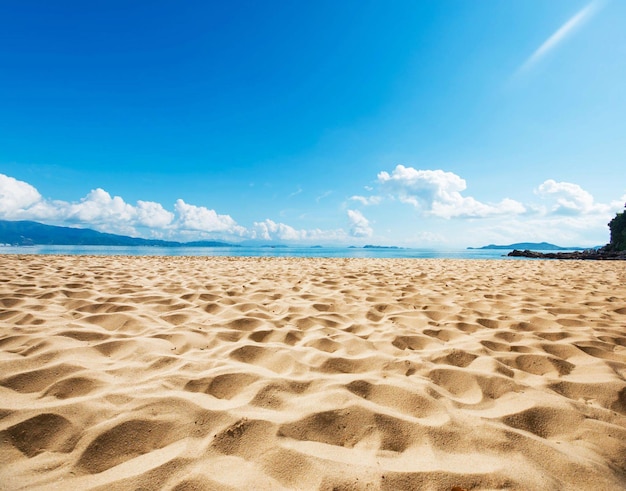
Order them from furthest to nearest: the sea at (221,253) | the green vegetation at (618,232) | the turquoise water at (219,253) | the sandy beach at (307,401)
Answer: the green vegetation at (618,232) < the turquoise water at (219,253) < the sea at (221,253) < the sandy beach at (307,401)

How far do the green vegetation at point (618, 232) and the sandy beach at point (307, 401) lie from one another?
164ft

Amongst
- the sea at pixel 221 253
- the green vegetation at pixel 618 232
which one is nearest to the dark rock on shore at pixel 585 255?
the sea at pixel 221 253

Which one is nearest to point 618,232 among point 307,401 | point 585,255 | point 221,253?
point 585,255

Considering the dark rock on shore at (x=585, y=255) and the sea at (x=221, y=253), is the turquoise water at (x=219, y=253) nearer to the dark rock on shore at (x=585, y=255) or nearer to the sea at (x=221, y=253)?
the sea at (x=221, y=253)

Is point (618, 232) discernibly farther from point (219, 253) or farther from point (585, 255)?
point (219, 253)

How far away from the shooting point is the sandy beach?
1.23m

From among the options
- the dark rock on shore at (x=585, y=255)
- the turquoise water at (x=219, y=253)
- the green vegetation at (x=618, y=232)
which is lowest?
the turquoise water at (x=219, y=253)

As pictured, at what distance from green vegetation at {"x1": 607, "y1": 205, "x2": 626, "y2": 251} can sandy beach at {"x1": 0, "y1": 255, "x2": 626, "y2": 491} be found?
49877mm

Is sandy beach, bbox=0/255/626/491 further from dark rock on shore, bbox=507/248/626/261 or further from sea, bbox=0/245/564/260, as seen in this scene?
dark rock on shore, bbox=507/248/626/261

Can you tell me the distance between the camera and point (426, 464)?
50.2 inches

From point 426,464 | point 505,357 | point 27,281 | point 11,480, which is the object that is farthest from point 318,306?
point 27,281

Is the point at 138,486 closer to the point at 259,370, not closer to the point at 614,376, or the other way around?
the point at 259,370

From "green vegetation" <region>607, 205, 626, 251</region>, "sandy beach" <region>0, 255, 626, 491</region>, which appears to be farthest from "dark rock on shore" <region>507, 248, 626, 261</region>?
"sandy beach" <region>0, 255, 626, 491</region>

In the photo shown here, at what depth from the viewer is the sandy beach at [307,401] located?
123cm
